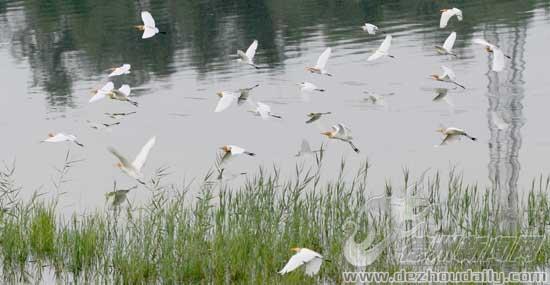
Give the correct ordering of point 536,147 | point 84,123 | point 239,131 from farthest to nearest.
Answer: point 84,123 < point 239,131 < point 536,147

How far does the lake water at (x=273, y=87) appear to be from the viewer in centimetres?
1428

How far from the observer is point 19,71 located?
23891 mm

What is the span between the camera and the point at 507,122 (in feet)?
50.9

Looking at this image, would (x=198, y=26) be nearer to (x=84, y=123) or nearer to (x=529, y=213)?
(x=84, y=123)

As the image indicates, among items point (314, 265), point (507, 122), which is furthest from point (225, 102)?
point (507, 122)

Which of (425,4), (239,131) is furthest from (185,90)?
(425,4)

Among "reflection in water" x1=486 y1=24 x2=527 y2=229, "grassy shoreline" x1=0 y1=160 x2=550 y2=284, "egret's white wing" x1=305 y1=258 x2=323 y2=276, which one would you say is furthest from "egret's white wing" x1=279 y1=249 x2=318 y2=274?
"reflection in water" x1=486 y1=24 x2=527 y2=229

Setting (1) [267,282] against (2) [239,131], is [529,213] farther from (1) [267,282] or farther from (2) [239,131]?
(2) [239,131]

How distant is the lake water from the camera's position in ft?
46.9

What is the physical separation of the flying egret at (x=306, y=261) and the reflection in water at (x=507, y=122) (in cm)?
191

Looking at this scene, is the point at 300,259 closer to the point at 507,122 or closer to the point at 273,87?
the point at 507,122

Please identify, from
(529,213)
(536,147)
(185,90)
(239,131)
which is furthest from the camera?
(185,90)

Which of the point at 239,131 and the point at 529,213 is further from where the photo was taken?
the point at 239,131

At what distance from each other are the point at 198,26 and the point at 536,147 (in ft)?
44.7
